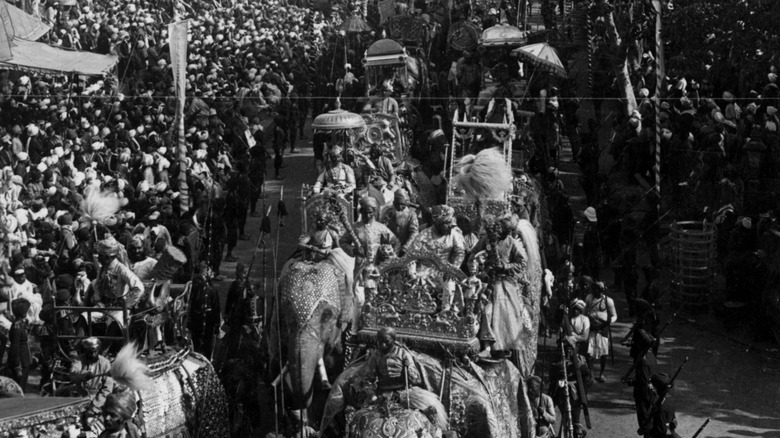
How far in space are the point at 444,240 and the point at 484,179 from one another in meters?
1.71

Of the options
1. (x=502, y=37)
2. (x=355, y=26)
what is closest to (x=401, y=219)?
(x=502, y=37)

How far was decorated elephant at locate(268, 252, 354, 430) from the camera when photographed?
13469 millimetres

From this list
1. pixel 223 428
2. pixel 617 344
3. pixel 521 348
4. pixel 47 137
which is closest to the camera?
pixel 223 428

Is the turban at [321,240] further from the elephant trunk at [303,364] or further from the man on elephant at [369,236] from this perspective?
the elephant trunk at [303,364]

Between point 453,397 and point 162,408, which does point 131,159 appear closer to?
point 162,408

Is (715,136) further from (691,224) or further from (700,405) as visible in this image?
(700,405)

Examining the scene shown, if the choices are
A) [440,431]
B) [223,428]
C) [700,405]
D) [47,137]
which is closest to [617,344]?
[700,405]

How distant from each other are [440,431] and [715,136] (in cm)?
1256

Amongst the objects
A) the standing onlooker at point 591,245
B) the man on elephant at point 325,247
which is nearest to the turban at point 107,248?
the man on elephant at point 325,247

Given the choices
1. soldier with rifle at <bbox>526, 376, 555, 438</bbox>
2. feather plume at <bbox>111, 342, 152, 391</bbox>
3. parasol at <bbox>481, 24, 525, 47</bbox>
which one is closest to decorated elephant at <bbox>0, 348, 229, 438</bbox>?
feather plume at <bbox>111, 342, 152, 391</bbox>

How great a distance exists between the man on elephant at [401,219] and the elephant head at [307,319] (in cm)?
232

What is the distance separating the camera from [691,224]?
19.7 m

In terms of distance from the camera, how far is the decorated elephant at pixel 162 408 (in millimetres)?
10734

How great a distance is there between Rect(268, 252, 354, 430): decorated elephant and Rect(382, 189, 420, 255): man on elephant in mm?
2266
